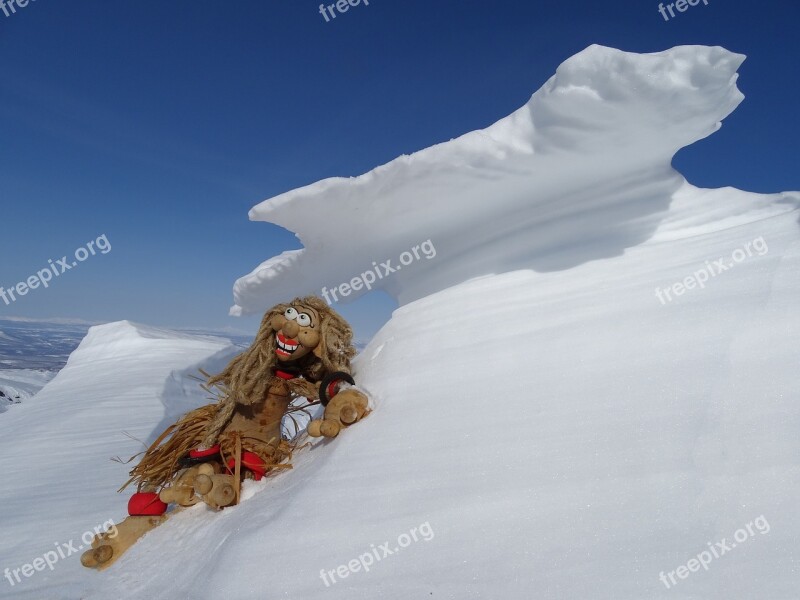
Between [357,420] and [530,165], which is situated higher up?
[530,165]

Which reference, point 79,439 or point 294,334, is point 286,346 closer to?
point 294,334

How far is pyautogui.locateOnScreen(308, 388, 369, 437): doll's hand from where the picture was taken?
1.29m

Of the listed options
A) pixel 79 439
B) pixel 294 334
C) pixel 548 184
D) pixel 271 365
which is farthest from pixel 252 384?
pixel 79 439

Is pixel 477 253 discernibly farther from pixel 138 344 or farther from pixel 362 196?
pixel 138 344

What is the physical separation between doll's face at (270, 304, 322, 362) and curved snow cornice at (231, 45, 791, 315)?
390 mm

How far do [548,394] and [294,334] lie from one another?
2.73ft

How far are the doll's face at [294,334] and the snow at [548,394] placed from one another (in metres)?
0.21

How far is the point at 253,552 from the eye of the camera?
94 cm

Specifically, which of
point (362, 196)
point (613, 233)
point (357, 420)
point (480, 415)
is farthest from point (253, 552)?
point (613, 233)

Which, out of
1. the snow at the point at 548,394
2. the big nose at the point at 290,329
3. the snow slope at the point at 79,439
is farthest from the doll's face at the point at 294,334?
the snow slope at the point at 79,439

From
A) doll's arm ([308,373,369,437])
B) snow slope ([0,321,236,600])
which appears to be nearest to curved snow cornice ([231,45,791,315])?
doll's arm ([308,373,369,437])

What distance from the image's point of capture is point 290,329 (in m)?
1.51

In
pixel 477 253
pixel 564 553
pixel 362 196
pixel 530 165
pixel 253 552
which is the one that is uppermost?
pixel 362 196

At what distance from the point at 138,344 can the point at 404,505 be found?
468cm
